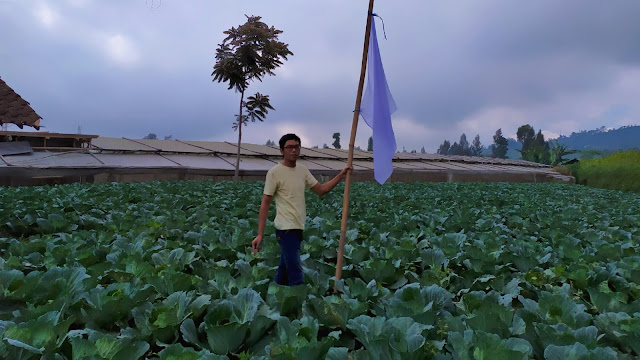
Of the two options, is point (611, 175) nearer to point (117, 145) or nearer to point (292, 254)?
point (117, 145)

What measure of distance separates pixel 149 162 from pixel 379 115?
62.8 ft

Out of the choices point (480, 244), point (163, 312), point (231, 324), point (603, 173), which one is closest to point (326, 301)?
point (231, 324)

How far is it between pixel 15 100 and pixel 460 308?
535 inches

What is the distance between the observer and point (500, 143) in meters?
93.9

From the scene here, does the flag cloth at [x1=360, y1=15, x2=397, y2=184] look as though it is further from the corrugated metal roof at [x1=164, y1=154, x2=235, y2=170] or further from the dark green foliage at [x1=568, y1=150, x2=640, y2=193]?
the dark green foliage at [x1=568, y1=150, x2=640, y2=193]

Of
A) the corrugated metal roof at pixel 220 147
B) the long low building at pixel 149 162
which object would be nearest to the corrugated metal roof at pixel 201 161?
the long low building at pixel 149 162

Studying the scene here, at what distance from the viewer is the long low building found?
16.9 metres

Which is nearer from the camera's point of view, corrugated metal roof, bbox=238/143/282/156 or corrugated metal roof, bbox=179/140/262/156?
corrugated metal roof, bbox=179/140/262/156

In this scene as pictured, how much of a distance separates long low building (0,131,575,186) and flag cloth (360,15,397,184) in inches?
670

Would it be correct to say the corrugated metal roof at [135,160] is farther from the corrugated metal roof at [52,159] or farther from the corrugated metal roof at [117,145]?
the corrugated metal roof at [117,145]

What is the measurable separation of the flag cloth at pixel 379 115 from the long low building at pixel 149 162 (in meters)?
17.0

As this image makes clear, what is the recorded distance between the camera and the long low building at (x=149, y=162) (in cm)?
1688

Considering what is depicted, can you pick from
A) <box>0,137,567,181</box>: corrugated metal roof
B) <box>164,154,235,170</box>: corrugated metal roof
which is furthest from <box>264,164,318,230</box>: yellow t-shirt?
<box>164,154,235,170</box>: corrugated metal roof

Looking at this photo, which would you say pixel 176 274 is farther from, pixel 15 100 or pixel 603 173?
pixel 603 173
